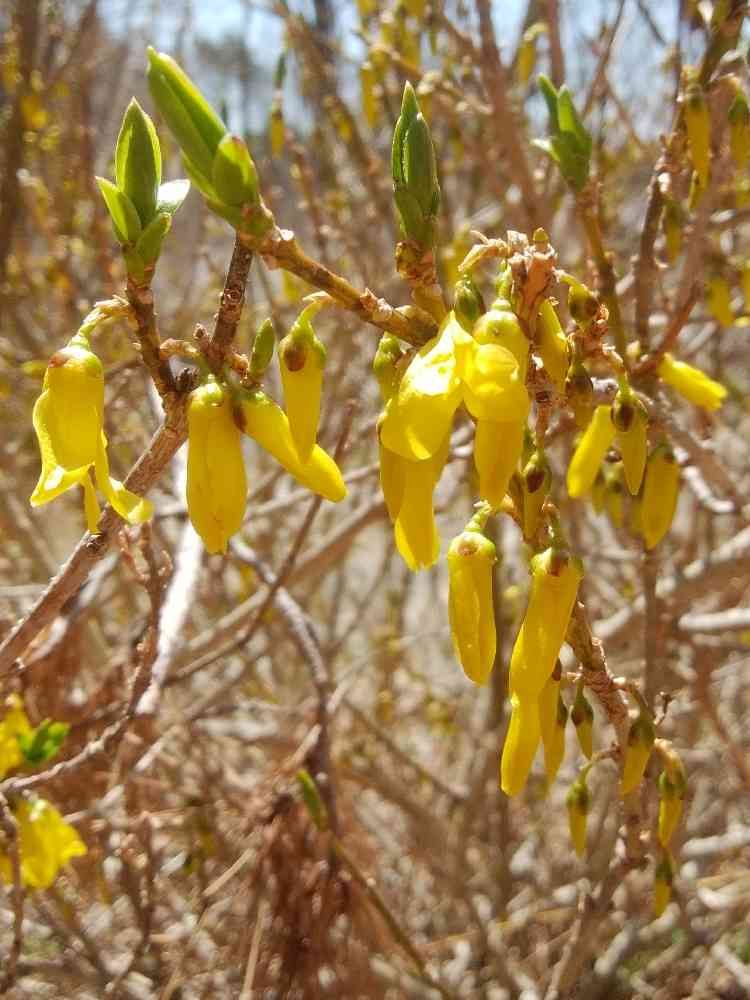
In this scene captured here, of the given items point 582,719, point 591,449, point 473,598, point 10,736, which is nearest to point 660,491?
point 591,449

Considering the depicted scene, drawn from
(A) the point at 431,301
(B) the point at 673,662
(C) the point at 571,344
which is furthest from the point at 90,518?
(B) the point at 673,662

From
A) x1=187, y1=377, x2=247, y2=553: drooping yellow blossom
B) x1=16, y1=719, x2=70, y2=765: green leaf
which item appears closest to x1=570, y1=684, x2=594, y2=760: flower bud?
x1=187, y1=377, x2=247, y2=553: drooping yellow blossom

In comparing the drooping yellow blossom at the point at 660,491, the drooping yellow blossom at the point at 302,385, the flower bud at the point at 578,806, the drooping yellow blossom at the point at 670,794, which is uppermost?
the drooping yellow blossom at the point at 302,385

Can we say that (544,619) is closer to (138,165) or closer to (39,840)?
(138,165)

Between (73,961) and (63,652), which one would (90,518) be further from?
(73,961)

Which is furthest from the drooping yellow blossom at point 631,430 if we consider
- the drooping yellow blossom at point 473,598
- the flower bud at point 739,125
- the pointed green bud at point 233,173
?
the flower bud at point 739,125

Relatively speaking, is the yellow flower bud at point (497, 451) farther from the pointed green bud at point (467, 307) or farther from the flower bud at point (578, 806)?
the flower bud at point (578, 806)

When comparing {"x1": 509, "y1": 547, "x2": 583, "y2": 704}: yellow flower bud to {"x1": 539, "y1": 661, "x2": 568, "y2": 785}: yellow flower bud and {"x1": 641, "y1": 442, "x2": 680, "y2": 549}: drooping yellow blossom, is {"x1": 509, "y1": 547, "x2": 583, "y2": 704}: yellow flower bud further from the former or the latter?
{"x1": 641, "y1": 442, "x2": 680, "y2": 549}: drooping yellow blossom

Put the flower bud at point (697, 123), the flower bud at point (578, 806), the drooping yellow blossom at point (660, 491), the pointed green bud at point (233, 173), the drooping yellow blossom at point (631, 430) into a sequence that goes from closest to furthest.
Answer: the pointed green bud at point (233, 173) < the drooping yellow blossom at point (631, 430) < the drooping yellow blossom at point (660, 491) < the flower bud at point (578, 806) < the flower bud at point (697, 123)
